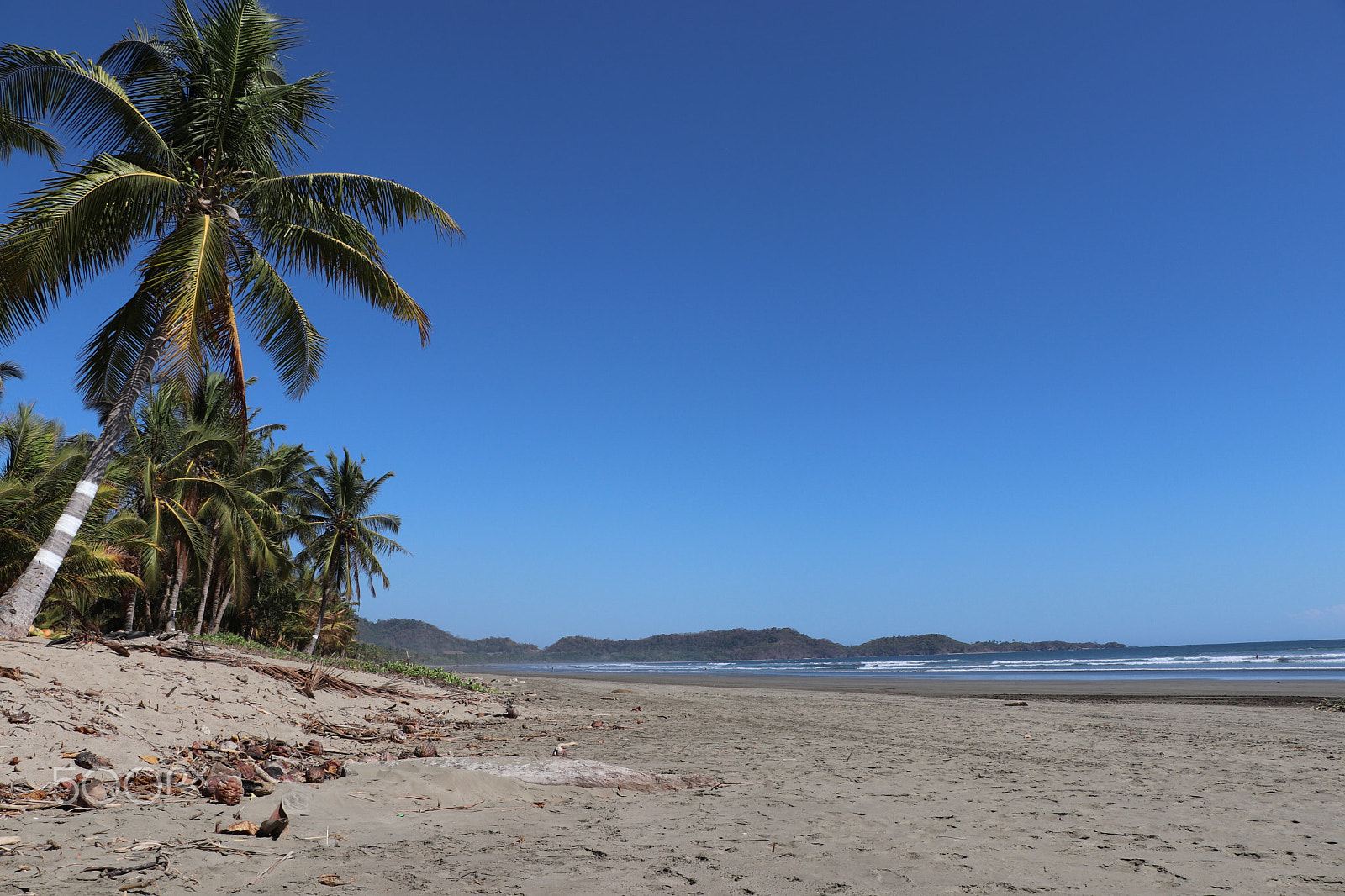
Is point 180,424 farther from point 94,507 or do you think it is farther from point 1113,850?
point 1113,850

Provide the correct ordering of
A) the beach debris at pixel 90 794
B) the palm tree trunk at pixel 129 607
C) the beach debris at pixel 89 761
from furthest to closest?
the palm tree trunk at pixel 129 607, the beach debris at pixel 89 761, the beach debris at pixel 90 794

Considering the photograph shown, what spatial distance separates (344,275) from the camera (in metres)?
10.9

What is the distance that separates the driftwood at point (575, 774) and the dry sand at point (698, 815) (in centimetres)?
14

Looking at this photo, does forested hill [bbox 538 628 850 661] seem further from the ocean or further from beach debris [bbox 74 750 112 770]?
beach debris [bbox 74 750 112 770]

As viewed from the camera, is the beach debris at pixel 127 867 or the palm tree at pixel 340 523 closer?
the beach debris at pixel 127 867

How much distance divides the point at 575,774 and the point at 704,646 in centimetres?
15746

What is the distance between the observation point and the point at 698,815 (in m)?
4.31

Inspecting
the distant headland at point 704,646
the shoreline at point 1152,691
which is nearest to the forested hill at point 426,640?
the distant headland at point 704,646

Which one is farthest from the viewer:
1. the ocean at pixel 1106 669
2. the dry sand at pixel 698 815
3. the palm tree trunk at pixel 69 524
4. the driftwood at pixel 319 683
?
the ocean at pixel 1106 669

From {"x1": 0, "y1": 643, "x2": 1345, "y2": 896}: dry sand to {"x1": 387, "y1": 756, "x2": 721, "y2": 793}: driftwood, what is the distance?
0.45 ft

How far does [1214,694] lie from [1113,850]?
19541 mm

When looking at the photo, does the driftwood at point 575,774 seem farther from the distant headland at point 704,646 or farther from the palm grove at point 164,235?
the distant headland at point 704,646

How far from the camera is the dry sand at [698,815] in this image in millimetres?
3096

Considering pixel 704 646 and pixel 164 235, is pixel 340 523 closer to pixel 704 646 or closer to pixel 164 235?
pixel 164 235
